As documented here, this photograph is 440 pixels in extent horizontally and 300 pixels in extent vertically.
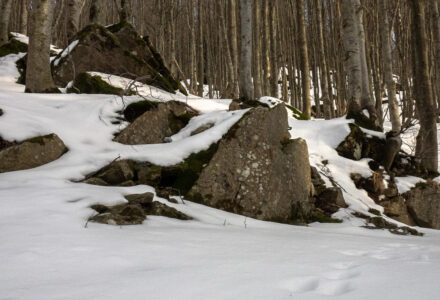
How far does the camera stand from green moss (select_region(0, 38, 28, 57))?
817 centimetres

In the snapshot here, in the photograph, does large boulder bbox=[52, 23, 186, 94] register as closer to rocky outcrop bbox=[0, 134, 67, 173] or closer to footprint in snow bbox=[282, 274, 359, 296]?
rocky outcrop bbox=[0, 134, 67, 173]

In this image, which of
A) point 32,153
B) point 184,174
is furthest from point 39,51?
point 184,174

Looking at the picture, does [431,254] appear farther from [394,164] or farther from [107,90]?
[107,90]

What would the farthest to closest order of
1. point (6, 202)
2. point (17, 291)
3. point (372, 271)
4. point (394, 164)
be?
point (394, 164), point (6, 202), point (372, 271), point (17, 291)

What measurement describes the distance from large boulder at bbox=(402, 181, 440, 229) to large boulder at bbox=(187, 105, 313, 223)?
219cm

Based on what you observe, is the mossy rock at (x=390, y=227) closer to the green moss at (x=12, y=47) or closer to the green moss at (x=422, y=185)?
the green moss at (x=422, y=185)

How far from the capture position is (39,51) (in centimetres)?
507

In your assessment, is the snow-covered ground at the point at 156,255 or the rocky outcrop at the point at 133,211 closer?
the snow-covered ground at the point at 156,255

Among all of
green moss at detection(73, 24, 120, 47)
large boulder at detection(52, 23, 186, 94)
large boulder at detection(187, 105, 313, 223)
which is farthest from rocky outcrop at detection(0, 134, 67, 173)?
green moss at detection(73, 24, 120, 47)

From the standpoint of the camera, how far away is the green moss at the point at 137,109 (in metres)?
4.53

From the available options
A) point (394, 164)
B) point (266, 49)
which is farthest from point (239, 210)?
point (266, 49)

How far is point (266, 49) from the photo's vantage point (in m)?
12.9

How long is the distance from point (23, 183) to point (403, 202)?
5570 mm

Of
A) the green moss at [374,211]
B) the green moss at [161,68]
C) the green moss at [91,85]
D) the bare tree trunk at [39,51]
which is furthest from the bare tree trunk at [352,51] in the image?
the bare tree trunk at [39,51]
